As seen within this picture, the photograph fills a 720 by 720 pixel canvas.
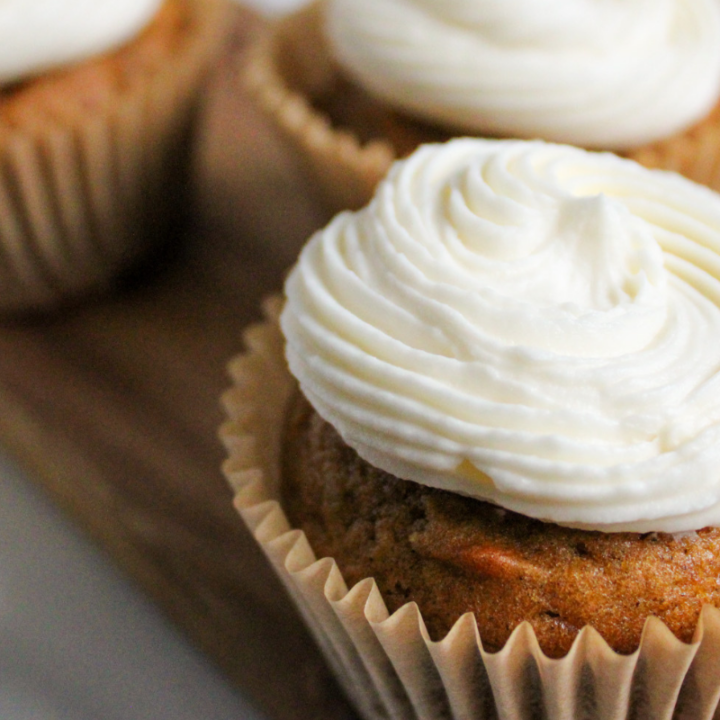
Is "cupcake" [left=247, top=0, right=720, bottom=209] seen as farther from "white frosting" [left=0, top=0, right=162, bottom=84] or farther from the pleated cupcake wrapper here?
"white frosting" [left=0, top=0, right=162, bottom=84]

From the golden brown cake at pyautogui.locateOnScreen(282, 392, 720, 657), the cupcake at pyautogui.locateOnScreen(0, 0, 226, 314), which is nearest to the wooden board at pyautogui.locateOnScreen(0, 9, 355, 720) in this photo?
the cupcake at pyautogui.locateOnScreen(0, 0, 226, 314)

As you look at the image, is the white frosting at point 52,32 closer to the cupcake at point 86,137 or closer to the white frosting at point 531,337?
the cupcake at point 86,137

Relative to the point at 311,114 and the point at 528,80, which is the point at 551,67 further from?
the point at 311,114

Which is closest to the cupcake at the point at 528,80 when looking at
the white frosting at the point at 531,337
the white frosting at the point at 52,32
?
the white frosting at the point at 52,32

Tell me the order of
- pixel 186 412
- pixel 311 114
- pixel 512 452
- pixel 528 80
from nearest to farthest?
1. pixel 512 452
2. pixel 528 80
3. pixel 186 412
4. pixel 311 114

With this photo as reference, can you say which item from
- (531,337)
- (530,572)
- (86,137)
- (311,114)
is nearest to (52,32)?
(86,137)

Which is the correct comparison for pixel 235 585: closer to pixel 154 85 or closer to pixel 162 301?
pixel 162 301
